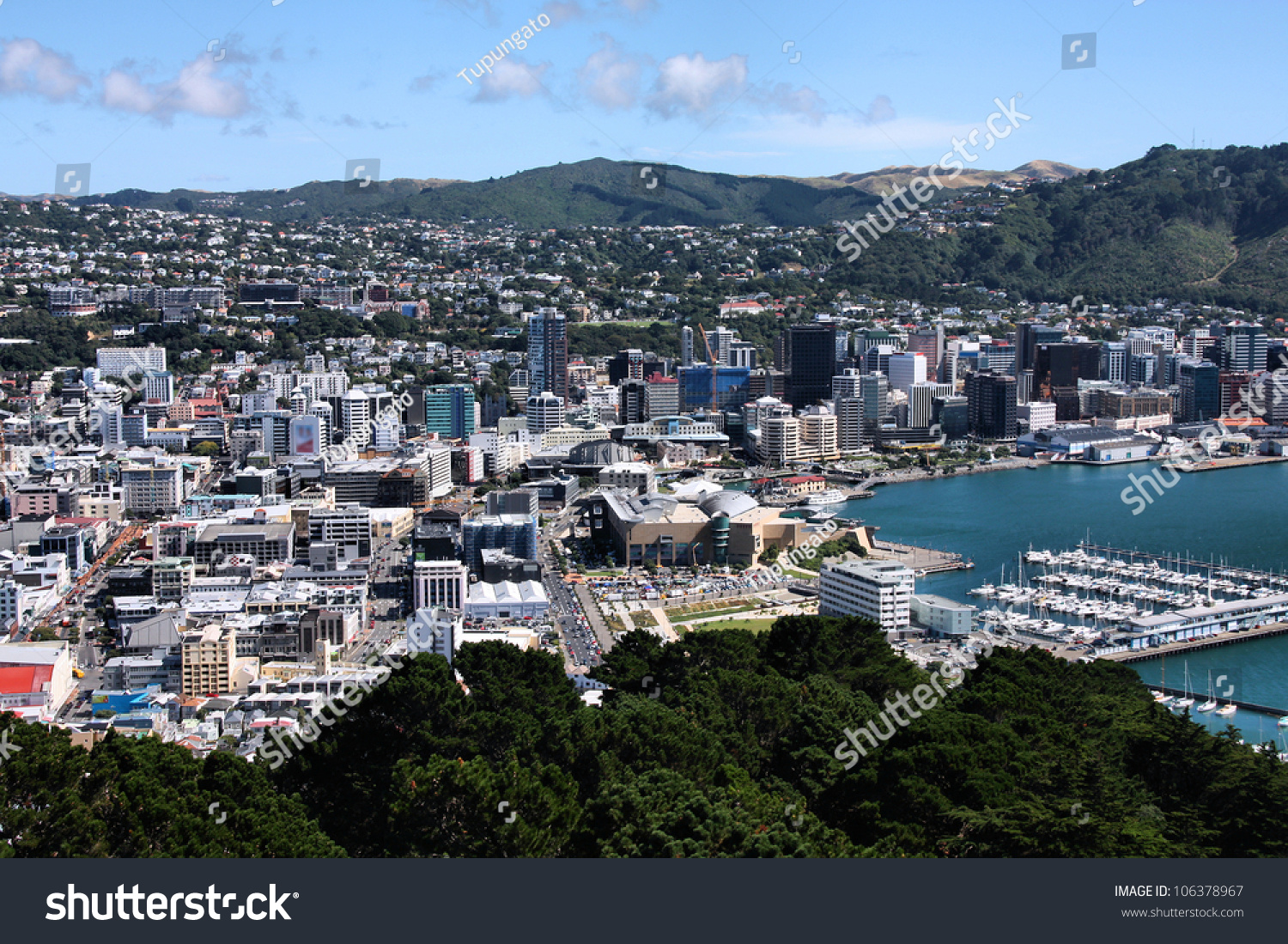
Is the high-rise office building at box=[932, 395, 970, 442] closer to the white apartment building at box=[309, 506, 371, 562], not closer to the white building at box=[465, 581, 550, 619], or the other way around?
the white apartment building at box=[309, 506, 371, 562]

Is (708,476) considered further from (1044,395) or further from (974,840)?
(974,840)

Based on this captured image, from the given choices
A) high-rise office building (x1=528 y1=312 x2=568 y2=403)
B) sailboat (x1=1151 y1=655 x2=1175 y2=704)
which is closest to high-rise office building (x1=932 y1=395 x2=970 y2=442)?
high-rise office building (x1=528 y1=312 x2=568 y2=403)

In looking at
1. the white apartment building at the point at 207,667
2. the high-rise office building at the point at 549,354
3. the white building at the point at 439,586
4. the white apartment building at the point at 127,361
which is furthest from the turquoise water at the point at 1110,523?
the white apartment building at the point at 127,361

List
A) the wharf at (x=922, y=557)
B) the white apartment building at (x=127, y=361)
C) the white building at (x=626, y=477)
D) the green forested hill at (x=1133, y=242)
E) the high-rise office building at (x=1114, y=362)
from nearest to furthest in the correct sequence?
the wharf at (x=922, y=557), the white building at (x=626, y=477), the white apartment building at (x=127, y=361), the high-rise office building at (x=1114, y=362), the green forested hill at (x=1133, y=242)

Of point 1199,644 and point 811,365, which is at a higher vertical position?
point 811,365

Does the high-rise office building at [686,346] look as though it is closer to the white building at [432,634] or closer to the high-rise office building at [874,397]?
the high-rise office building at [874,397]

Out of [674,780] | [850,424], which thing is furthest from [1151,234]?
[674,780]

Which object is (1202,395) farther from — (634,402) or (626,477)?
(626,477)
